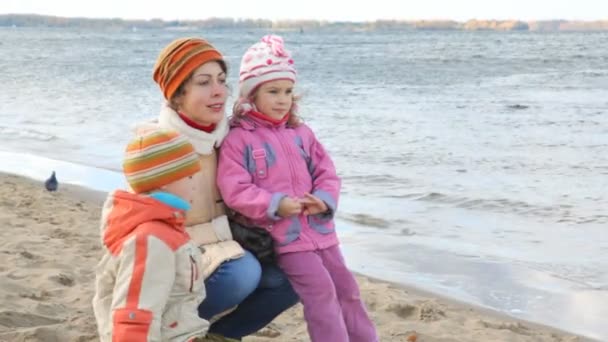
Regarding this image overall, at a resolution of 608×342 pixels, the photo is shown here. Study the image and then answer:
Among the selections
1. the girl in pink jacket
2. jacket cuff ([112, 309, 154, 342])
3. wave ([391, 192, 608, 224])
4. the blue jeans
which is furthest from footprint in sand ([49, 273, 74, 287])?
wave ([391, 192, 608, 224])

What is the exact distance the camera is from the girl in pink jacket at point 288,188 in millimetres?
3365

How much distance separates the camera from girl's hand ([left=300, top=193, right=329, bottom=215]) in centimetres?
338

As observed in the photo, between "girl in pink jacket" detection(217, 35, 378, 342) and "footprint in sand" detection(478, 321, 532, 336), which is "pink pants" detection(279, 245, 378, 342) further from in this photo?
"footprint in sand" detection(478, 321, 532, 336)

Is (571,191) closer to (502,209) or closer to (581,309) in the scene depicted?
(502,209)

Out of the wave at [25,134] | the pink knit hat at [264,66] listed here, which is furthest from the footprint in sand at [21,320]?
the wave at [25,134]

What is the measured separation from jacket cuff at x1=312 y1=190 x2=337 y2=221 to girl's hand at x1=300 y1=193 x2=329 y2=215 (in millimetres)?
36

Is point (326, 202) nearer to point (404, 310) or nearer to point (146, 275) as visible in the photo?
point (146, 275)

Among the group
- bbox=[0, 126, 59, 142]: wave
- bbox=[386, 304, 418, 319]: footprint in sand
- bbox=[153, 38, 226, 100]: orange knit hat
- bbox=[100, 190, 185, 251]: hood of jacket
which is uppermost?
bbox=[153, 38, 226, 100]: orange knit hat

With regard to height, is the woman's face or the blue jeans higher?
the woman's face

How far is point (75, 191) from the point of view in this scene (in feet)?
27.7

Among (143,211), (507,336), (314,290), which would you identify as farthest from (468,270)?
(143,211)

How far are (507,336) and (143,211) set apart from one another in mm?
2622

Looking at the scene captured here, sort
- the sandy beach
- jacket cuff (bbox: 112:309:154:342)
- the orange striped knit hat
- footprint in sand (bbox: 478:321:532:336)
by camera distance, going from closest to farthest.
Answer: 1. jacket cuff (bbox: 112:309:154:342)
2. the orange striped knit hat
3. the sandy beach
4. footprint in sand (bbox: 478:321:532:336)

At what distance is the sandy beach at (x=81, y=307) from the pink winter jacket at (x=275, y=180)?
3.28 feet
